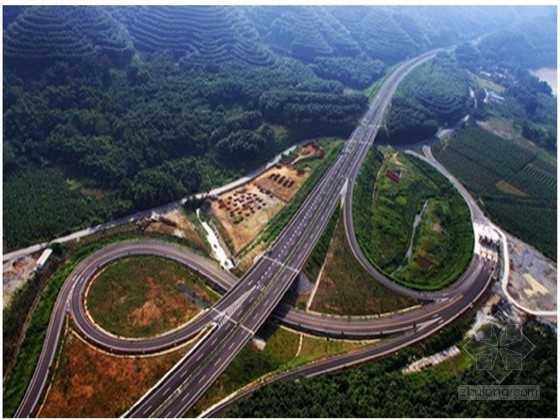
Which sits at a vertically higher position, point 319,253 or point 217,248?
point 319,253

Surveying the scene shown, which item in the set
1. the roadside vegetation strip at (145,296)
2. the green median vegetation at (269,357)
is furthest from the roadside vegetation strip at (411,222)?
the roadside vegetation strip at (145,296)

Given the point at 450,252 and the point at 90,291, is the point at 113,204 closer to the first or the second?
the point at 90,291

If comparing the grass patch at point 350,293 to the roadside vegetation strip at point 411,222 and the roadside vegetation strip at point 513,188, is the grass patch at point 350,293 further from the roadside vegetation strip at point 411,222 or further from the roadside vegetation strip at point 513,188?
the roadside vegetation strip at point 513,188

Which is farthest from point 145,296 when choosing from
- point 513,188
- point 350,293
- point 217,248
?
point 513,188

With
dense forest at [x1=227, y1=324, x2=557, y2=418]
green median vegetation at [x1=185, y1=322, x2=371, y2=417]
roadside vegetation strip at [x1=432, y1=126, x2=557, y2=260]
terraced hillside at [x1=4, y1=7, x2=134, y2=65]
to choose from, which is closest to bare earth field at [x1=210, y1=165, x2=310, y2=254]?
green median vegetation at [x1=185, y1=322, x2=371, y2=417]

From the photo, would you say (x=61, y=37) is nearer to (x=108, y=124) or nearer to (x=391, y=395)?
(x=108, y=124)

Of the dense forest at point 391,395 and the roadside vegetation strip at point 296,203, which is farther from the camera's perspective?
the roadside vegetation strip at point 296,203

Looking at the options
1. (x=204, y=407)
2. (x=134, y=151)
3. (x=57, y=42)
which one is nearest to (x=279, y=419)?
(x=204, y=407)
